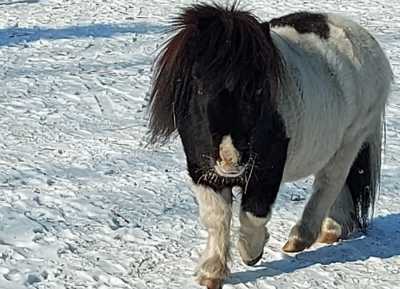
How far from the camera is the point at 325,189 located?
5.03 meters

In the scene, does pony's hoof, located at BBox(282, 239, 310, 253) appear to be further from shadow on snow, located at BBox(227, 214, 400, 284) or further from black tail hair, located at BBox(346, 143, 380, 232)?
black tail hair, located at BBox(346, 143, 380, 232)

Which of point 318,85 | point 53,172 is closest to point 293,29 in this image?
point 318,85

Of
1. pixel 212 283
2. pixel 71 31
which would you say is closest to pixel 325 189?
pixel 212 283

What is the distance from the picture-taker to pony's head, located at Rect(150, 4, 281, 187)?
3.79 metres

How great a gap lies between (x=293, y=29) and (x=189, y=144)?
1.22 metres

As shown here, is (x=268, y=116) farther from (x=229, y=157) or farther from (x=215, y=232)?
(x=215, y=232)

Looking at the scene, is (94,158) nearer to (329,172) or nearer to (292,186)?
(292,186)

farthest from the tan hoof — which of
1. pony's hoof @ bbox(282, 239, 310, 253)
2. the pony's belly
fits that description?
the pony's belly

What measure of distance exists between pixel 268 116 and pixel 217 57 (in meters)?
0.39

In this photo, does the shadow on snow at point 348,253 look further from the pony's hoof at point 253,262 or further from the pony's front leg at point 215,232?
the pony's front leg at point 215,232

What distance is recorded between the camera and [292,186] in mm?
6020

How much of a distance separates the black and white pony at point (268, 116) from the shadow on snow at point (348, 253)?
8 cm

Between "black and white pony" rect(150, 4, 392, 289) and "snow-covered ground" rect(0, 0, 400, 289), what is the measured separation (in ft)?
0.78

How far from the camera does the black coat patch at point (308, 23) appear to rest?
4957 millimetres
